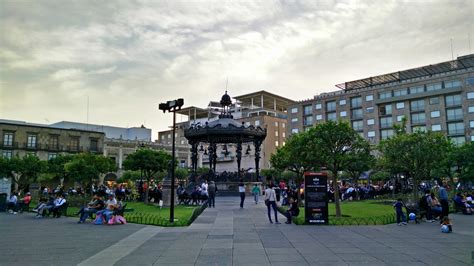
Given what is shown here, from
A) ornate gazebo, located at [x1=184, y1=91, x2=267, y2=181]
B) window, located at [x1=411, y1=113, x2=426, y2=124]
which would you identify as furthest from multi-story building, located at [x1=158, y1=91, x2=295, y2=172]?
ornate gazebo, located at [x1=184, y1=91, x2=267, y2=181]

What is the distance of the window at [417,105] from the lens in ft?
228

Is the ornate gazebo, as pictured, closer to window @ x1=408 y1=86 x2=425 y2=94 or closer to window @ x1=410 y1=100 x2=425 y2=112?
window @ x1=410 y1=100 x2=425 y2=112

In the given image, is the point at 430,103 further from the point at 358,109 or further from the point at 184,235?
the point at 184,235

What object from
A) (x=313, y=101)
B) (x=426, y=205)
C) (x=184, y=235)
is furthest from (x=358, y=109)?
(x=184, y=235)

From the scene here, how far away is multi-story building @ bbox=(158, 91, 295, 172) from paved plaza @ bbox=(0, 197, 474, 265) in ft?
234

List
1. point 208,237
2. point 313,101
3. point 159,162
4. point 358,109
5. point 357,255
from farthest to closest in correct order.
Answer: point 313,101 → point 358,109 → point 159,162 → point 208,237 → point 357,255

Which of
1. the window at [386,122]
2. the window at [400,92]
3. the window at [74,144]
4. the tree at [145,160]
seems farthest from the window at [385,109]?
the window at [74,144]

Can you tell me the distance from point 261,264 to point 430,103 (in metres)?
70.3

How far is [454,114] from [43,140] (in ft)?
232

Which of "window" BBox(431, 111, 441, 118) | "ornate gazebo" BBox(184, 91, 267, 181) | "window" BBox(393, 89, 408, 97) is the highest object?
"window" BBox(393, 89, 408, 97)

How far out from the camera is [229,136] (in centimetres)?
3036

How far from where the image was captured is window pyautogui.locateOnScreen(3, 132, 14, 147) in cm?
5788

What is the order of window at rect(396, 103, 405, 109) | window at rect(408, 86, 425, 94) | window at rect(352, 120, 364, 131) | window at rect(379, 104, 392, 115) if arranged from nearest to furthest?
window at rect(408, 86, 425, 94)
window at rect(396, 103, 405, 109)
window at rect(379, 104, 392, 115)
window at rect(352, 120, 364, 131)

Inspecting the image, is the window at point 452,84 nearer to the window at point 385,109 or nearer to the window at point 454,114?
the window at point 454,114
